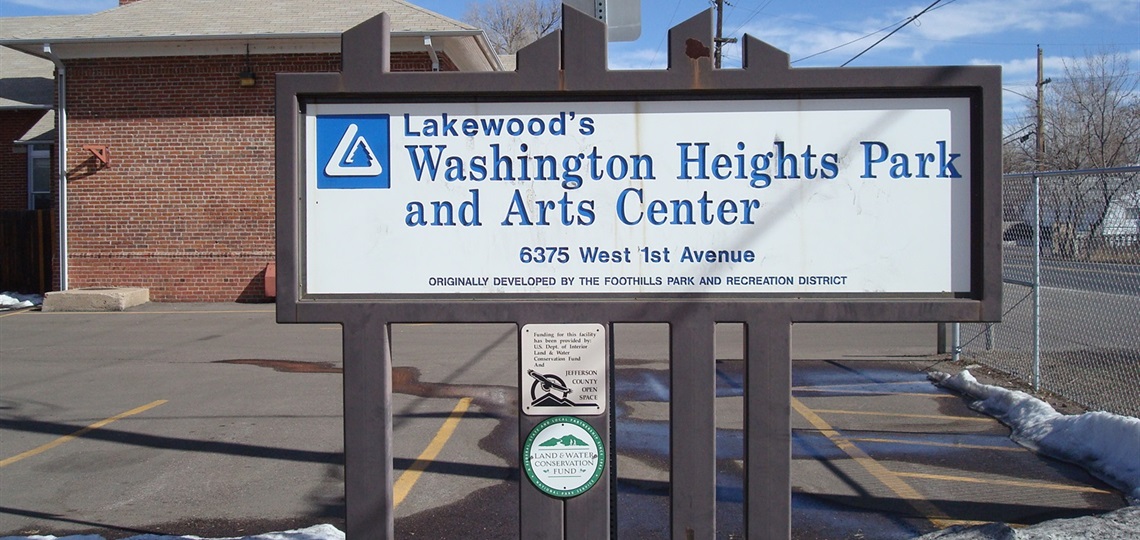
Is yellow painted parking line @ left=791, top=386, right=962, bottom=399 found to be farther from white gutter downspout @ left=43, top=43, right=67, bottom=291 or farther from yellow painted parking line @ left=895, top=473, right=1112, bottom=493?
white gutter downspout @ left=43, top=43, right=67, bottom=291

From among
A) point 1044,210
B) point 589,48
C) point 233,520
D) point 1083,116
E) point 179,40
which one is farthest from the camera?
point 1083,116

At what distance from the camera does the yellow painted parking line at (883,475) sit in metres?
5.54

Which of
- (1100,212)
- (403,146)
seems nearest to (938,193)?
(403,146)

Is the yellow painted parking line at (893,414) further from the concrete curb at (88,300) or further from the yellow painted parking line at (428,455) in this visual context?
the concrete curb at (88,300)

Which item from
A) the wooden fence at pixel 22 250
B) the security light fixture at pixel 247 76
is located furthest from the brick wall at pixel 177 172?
the wooden fence at pixel 22 250

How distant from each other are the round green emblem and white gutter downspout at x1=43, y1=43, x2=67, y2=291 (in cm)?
1792

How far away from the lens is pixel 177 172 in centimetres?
1827

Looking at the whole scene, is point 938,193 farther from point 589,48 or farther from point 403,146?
point 403,146

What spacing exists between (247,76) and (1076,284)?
14.7 metres

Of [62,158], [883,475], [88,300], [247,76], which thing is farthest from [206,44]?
[883,475]

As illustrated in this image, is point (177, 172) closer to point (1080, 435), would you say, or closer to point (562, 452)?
point (1080, 435)

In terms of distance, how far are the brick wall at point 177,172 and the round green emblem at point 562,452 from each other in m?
15.2

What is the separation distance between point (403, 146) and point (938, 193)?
2057 mm

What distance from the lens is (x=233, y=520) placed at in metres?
5.63
